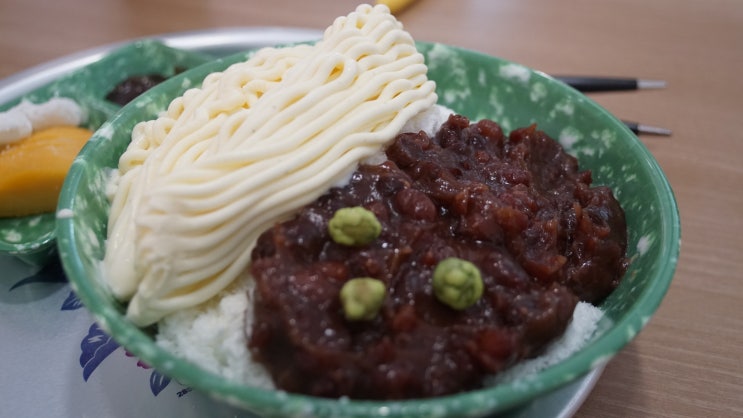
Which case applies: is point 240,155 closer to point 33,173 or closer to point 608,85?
point 33,173

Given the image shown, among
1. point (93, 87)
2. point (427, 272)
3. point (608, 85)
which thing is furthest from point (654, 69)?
point (93, 87)

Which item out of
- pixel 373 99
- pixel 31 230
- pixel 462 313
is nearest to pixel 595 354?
pixel 462 313

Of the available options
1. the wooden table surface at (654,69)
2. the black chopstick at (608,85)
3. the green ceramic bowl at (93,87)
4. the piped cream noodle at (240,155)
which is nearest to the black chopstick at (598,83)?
the black chopstick at (608,85)

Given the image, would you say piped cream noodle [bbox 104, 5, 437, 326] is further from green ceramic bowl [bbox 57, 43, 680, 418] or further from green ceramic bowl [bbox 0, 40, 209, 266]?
green ceramic bowl [bbox 0, 40, 209, 266]

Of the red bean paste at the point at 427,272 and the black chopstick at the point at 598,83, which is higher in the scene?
the red bean paste at the point at 427,272

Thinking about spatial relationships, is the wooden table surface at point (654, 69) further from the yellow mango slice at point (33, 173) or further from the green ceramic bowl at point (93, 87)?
the yellow mango slice at point (33, 173)
